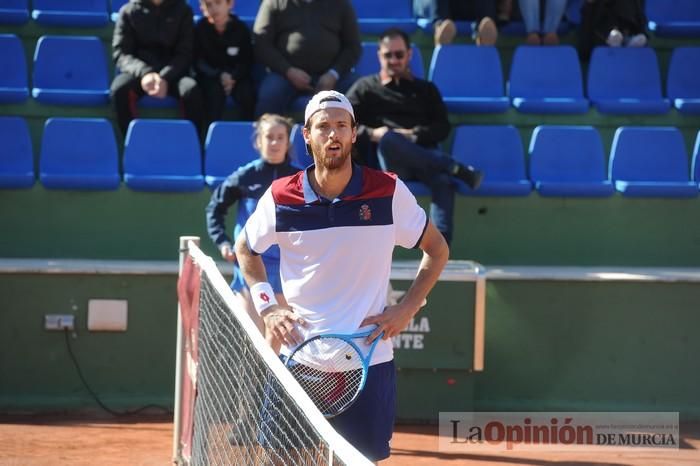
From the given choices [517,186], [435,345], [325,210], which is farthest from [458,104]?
[325,210]

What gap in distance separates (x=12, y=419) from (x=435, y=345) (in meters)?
3.06

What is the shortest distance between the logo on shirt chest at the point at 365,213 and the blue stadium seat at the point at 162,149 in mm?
4564

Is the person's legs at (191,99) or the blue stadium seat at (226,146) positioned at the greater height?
the person's legs at (191,99)

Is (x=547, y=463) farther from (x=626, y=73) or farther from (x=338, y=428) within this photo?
(x=626, y=73)

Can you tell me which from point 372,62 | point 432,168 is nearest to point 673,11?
point 372,62

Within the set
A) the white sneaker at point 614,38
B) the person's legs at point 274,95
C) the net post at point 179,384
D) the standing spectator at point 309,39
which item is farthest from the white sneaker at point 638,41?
the net post at point 179,384

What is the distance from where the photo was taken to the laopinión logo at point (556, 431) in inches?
303

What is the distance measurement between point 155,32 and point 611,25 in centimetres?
407

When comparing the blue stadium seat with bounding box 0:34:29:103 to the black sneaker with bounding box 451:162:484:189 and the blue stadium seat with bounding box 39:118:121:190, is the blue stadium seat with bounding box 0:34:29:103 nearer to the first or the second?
the blue stadium seat with bounding box 39:118:121:190

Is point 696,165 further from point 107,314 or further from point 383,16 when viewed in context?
point 107,314

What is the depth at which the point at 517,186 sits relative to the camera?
8.80m

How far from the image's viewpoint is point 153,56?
9.43m

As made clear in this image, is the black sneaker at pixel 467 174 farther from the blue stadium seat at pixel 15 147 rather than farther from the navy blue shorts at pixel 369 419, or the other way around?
the navy blue shorts at pixel 369 419

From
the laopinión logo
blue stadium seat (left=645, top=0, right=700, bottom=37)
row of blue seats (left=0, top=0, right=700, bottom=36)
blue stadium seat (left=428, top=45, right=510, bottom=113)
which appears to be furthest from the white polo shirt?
blue stadium seat (left=645, top=0, right=700, bottom=37)
